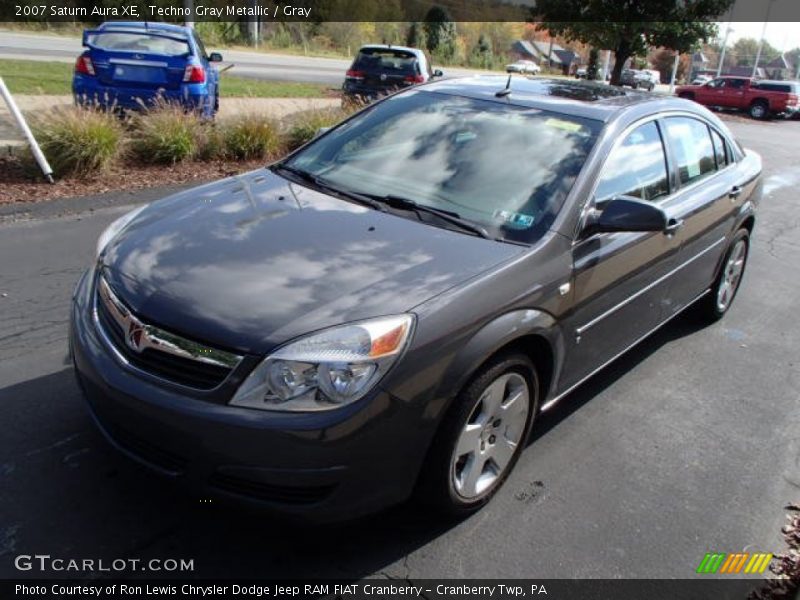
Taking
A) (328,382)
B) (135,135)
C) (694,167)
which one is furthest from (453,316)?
(135,135)

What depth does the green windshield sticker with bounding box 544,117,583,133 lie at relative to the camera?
Answer: 356 centimetres

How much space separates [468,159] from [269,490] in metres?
1.94

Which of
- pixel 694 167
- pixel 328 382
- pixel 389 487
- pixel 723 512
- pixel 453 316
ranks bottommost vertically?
pixel 723 512

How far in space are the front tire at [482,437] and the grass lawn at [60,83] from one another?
37.9 feet

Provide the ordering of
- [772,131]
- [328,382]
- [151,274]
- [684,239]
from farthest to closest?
[772,131], [684,239], [151,274], [328,382]

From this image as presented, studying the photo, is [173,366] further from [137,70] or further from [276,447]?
[137,70]

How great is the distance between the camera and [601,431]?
12.2 feet

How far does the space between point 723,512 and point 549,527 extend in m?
0.87

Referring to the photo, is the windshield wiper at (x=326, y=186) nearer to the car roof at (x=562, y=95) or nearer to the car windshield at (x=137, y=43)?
the car roof at (x=562, y=95)

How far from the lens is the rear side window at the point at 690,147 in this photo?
413 cm

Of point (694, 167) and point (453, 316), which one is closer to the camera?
point (453, 316)

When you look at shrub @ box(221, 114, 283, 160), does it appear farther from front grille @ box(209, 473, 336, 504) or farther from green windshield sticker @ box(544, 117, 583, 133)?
front grille @ box(209, 473, 336, 504)

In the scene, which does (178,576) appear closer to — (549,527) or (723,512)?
(549,527)

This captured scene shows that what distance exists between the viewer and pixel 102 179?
772cm
